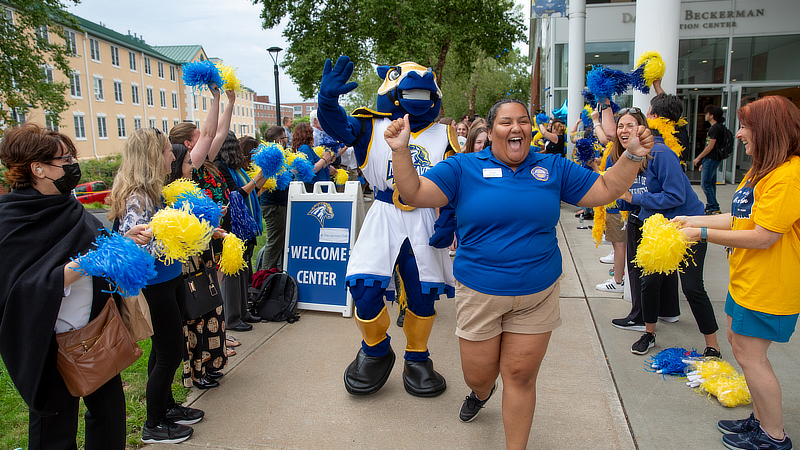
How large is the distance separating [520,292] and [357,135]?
164cm

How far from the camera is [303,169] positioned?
19.0ft

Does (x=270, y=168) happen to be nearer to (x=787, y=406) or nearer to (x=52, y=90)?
(x=787, y=406)

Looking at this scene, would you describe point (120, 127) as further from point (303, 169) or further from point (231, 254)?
point (231, 254)

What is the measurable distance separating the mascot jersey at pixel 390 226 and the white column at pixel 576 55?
710cm

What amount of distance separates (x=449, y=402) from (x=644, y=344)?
1702 millimetres

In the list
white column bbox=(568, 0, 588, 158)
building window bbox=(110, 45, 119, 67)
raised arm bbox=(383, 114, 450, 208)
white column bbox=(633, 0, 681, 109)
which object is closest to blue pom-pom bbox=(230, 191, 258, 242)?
Result: raised arm bbox=(383, 114, 450, 208)

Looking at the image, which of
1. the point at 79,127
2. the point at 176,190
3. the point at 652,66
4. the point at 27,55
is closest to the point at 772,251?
the point at 652,66

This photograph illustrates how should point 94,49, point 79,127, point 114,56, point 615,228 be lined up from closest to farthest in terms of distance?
point 615,228
point 79,127
point 94,49
point 114,56

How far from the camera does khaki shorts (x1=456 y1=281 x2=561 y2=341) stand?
8.20ft

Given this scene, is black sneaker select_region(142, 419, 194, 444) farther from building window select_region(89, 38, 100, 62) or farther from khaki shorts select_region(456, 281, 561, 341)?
building window select_region(89, 38, 100, 62)

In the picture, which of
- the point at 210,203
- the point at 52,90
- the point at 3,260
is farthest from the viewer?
the point at 52,90

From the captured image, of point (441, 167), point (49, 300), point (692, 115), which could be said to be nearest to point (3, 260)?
point (49, 300)

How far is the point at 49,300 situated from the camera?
2.08 m

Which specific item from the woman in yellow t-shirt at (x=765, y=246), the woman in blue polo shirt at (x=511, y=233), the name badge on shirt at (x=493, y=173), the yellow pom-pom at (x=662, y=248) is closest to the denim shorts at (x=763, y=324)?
the woman in yellow t-shirt at (x=765, y=246)
